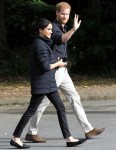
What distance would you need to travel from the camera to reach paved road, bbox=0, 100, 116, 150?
7.81 metres

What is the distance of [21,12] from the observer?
2267 cm

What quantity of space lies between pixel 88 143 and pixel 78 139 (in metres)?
0.15

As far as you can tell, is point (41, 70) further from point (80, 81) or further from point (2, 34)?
point (2, 34)

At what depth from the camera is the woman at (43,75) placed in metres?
7.46

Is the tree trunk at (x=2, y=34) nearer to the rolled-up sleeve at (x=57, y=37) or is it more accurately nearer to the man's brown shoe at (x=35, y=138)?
the man's brown shoe at (x=35, y=138)

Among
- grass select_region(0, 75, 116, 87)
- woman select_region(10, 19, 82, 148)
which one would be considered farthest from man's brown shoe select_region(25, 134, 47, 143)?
grass select_region(0, 75, 116, 87)

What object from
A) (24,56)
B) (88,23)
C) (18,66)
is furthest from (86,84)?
(24,56)

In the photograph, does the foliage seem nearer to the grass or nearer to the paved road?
the grass

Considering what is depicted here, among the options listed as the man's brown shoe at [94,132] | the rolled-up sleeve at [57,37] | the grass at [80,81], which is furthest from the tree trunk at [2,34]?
the rolled-up sleeve at [57,37]

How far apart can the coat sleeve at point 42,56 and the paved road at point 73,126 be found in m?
1.13

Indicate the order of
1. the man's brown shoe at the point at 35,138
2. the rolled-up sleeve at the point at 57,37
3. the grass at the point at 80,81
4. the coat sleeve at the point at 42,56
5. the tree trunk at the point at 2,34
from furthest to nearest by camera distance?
the tree trunk at the point at 2,34 → the grass at the point at 80,81 → the man's brown shoe at the point at 35,138 → the rolled-up sleeve at the point at 57,37 → the coat sleeve at the point at 42,56

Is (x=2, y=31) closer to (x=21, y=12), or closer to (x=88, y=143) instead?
(x=21, y=12)

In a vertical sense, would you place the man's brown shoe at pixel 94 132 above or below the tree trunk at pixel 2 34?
above

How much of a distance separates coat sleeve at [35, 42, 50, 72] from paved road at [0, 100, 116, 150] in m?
1.13
